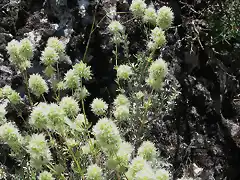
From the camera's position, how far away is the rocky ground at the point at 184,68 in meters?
1.92

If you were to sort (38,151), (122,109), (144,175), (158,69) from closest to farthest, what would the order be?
(144,175), (38,151), (158,69), (122,109)

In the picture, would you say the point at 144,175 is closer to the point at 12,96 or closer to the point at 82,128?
the point at 82,128

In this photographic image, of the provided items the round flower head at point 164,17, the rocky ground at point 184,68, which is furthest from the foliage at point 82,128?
the rocky ground at point 184,68

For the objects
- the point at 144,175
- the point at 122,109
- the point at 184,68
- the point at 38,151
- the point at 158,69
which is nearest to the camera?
the point at 144,175

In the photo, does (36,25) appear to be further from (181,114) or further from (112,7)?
(181,114)

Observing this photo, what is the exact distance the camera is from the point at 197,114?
84.8 inches

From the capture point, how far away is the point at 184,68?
217 centimetres

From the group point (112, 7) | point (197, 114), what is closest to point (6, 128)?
point (112, 7)

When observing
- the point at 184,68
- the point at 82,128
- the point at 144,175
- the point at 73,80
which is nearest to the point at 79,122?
the point at 82,128

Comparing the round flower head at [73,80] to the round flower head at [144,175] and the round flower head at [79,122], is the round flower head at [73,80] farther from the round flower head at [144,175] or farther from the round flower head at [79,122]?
the round flower head at [144,175]

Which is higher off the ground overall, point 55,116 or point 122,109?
point 122,109

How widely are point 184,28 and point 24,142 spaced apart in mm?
1249

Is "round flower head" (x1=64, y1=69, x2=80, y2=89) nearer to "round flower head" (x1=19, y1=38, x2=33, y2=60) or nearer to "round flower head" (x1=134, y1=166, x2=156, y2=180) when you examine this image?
"round flower head" (x1=19, y1=38, x2=33, y2=60)

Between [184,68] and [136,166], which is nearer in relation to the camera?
[136,166]
